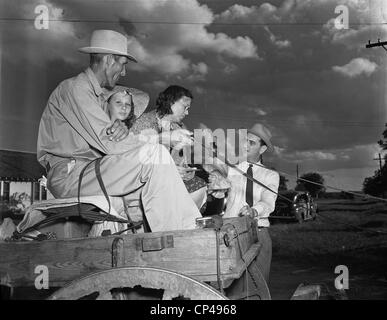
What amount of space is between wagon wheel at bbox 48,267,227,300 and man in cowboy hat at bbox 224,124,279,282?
5.53 ft

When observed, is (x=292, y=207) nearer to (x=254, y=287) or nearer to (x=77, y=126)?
(x=254, y=287)

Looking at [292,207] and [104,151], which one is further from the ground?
[104,151]

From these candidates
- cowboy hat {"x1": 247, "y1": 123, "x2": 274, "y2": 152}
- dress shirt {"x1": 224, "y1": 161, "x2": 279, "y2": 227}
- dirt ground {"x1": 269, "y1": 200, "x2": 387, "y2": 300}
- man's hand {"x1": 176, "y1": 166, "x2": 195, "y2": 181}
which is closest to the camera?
man's hand {"x1": 176, "y1": 166, "x2": 195, "y2": 181}

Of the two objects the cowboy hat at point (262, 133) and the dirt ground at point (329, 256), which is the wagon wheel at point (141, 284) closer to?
the dirt ground at point (329, 256)

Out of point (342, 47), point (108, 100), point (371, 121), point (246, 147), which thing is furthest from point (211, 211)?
point (371, 121)

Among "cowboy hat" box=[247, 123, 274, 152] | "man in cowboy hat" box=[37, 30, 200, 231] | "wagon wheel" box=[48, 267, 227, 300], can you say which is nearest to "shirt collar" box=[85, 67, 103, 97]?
"man in cowboy hat" box=[37, 30, 200, 231]

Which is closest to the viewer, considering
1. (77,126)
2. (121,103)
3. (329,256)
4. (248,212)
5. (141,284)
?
(141,284)

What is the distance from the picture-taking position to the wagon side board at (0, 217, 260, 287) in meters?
1.88

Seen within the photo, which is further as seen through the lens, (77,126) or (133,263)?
(77,126)

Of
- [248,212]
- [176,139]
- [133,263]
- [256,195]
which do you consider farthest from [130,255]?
[256,195]

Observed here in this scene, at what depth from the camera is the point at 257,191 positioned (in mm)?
3674

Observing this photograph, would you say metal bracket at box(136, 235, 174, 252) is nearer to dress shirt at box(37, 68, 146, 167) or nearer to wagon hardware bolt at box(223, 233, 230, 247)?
wagon hardware bolt at box(223, 233, 230, 247)

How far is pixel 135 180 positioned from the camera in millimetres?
2402

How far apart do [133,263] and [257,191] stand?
1960 mm
